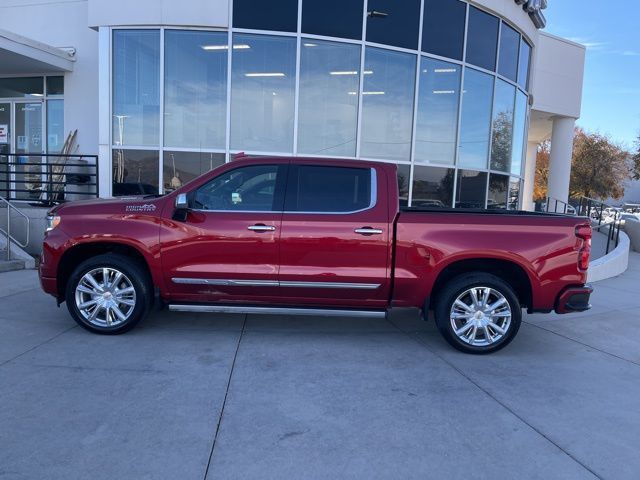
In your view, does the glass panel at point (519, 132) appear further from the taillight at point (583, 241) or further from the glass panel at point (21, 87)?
the glass panel at point (21, 87)

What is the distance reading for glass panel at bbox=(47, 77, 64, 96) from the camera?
39.8ft

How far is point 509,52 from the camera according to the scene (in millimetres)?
12836

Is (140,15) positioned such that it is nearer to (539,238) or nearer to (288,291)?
(288,291)

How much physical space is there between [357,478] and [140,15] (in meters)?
9.87

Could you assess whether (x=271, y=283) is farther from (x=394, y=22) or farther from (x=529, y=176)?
(x=529, y=176)

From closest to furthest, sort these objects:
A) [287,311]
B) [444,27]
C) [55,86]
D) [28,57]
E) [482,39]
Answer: [287,311], [28,57], [444,27], [482,39], [55,86]

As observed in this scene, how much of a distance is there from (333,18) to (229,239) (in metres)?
6.83

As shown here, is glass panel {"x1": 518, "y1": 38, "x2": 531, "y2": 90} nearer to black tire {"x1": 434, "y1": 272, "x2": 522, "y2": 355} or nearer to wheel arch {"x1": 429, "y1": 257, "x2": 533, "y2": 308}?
wheel arch {"x1": 429, "y1": 257, "x2": 533, "y2": 308}

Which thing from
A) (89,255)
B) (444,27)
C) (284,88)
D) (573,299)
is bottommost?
(573,299)

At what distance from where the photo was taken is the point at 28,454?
301cm

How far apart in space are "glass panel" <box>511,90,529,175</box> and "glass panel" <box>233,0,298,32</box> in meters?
7.05

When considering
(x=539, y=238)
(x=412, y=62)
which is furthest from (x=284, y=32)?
(x=539, y=238)

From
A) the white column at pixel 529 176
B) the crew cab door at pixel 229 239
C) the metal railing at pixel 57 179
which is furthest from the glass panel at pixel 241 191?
the white column at pixel 529 176

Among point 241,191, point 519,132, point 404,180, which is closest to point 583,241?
point 241,191
